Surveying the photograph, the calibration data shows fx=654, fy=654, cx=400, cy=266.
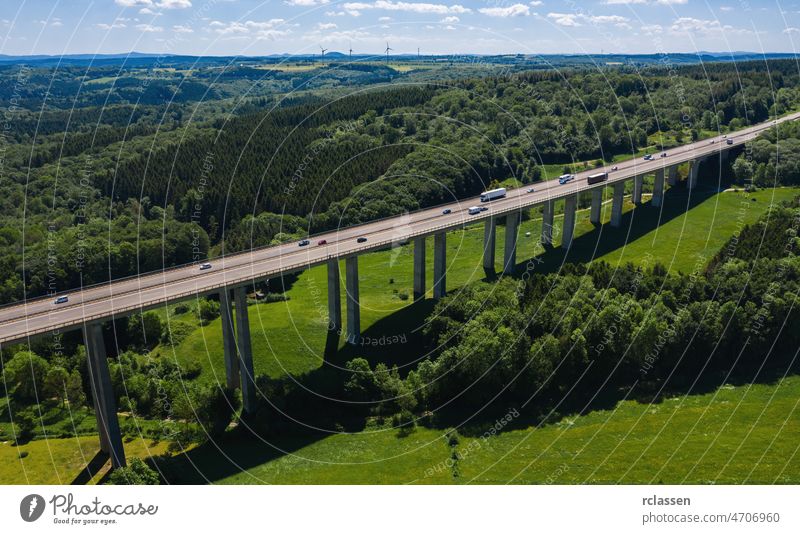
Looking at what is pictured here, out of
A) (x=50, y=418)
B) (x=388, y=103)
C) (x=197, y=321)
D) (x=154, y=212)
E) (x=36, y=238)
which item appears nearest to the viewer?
(x=50, y=418)

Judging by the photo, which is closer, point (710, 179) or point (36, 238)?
point (36, 238)

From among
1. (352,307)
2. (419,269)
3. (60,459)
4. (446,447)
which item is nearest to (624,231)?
(419,269)

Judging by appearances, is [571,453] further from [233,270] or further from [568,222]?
[568,222]

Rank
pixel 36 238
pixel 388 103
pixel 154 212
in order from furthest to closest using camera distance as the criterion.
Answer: pixel 388 103, pixel 154 212, pixel 36 238

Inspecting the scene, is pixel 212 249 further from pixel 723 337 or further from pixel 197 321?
pixel 723 337

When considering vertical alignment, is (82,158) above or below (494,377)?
above

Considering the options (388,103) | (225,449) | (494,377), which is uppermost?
(388,103)

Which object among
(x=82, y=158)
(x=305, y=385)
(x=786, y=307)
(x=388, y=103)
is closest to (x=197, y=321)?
(x=305, y=385)
